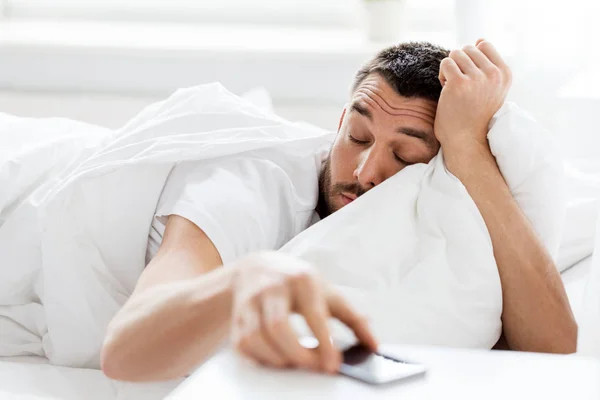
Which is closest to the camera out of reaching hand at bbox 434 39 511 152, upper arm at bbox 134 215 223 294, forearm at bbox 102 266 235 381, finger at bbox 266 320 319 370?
finger at bbox 266 320 319 370

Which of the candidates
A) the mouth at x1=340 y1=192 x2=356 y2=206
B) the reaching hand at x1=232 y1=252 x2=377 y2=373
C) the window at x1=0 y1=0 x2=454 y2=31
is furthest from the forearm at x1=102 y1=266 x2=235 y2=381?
the window at x1=0 y1=0 x2=454 y2=31

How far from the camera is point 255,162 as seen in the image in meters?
1.39

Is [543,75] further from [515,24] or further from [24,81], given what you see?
[24,81]

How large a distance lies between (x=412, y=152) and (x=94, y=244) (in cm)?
54

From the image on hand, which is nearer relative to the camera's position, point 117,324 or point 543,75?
point 117,324

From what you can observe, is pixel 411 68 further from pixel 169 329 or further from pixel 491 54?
pixel 169 329

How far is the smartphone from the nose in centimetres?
72

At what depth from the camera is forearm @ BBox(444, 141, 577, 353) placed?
125 centimetres

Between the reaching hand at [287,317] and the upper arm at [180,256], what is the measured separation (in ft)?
1.49

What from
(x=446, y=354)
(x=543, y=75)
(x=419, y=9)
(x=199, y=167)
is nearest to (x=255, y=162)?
(x=199, y=167)

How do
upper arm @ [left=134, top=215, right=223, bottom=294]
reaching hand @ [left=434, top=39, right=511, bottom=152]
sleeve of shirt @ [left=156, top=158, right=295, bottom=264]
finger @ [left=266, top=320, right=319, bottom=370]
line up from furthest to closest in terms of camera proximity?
reaching hand @ [left=434, top=39, right=511, bottom=152]
sleeve of shirt @ [left=156, top=158, right=295, bottom=264]
upper arm @ [left=134, top=215, right=223, bottom=294]
finger @ [left=266, top=320, right=319, bottom=370]

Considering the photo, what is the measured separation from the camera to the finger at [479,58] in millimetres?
1449

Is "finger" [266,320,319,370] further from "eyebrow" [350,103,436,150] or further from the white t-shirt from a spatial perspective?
"eyebrow" [350,103,436,150]

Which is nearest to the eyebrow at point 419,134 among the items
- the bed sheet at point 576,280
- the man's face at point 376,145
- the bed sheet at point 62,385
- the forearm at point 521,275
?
the man's face at point 376,145
